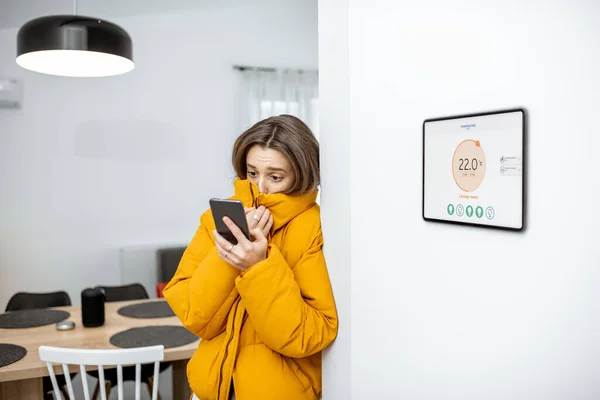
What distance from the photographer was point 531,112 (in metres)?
0.77

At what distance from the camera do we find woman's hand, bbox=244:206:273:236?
4.20 ft

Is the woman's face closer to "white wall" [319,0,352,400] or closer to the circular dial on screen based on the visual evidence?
"white wall" [319,0,352,400]

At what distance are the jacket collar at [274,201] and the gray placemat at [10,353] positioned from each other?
4.43 ft

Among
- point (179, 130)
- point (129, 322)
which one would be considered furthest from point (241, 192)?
point (179, 130)

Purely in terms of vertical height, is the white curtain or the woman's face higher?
the white curtain

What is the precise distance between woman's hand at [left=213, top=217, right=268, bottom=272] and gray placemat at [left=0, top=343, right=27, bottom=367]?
134 centimetres

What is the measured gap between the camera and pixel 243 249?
1.21 meters

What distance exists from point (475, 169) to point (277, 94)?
3.75 meters

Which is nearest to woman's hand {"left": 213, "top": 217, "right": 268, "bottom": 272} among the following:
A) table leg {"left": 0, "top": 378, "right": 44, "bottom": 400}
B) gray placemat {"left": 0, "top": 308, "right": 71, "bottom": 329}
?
table leg {"left": 0, "top": 378, "right": 44, "bottom": 400}

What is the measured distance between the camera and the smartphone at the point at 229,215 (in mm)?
1174

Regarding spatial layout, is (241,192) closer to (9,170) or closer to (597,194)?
(597,194)

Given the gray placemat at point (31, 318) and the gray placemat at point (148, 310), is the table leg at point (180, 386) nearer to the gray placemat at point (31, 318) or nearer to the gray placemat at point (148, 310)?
the gray placemat at point (148, 310)

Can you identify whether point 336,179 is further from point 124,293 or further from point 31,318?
point 124,293

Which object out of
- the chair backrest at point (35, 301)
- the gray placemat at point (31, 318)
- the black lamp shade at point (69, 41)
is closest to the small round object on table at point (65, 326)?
the gray placemat at point (31, 318)
